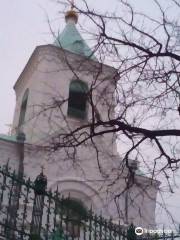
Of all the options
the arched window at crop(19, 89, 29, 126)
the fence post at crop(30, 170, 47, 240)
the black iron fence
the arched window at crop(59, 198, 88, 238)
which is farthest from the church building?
the fence post at crop(30, 170, 47, 240)

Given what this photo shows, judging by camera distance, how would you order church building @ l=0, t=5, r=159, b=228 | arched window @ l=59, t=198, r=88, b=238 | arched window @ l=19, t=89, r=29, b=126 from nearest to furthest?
arched window @ l=59, t=198, r=88, b=238 < church building @ l=0, t=5, r=159, b=228 < arched window @ l=19, t=89, r=29, b=126

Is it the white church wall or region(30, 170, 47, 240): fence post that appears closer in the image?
region(30, 170, 47, 240): fence post

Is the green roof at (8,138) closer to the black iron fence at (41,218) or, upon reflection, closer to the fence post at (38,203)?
the black iron fence at (41,218)

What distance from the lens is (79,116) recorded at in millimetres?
17328

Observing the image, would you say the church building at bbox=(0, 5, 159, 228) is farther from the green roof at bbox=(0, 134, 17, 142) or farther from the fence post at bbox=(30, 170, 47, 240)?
the fence post at bbox=(30, 170, 47, 240)

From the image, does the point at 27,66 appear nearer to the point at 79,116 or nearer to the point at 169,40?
the point at 79,116

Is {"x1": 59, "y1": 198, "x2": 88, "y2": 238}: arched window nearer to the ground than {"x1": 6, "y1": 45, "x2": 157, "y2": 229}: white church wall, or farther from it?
nearer to the ground

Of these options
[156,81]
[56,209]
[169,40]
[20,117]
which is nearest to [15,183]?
[56,209]

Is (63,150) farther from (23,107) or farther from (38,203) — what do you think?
(38,203)

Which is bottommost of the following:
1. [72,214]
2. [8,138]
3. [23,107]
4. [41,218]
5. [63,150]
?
[41,218]

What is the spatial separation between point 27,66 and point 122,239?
1150 centimetres

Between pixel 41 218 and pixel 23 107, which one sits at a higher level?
pixel 23 107

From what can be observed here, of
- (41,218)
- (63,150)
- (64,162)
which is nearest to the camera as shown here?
(41,218)

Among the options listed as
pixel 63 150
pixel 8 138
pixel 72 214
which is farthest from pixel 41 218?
pixel 8 138
